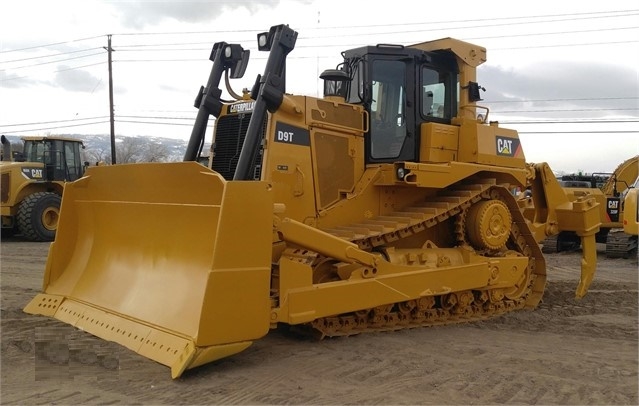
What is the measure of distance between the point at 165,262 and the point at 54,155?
1359 centimetres

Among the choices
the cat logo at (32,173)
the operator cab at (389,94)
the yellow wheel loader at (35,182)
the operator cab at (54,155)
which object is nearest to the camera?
the operator cab at (389,94)

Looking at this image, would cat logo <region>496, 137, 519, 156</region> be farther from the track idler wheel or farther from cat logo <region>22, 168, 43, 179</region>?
cat logo <region>22, 168, 43, 179</region>

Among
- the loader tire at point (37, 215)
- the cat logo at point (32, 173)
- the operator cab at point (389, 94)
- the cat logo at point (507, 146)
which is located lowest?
the loader tire at point (37, 215)

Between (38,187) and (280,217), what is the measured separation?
13763 millimetres

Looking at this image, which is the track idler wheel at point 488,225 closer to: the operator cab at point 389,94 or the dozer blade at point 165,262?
the operator cab at point 389,94

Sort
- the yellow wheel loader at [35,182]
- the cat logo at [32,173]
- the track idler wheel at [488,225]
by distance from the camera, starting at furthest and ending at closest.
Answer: the cat logo at [32,173], the yellow wheel loader at [35,182], the track idler wheel at [488,225]

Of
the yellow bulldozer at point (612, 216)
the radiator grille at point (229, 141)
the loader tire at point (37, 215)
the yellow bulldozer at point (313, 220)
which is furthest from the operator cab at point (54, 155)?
the yellow bulldozer at point (612, 216)

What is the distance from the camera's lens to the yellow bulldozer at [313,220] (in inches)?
189

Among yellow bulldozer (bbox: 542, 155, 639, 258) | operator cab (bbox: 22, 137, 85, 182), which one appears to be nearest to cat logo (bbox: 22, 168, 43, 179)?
operator cab (bbox: 22, 137, 85, 182)

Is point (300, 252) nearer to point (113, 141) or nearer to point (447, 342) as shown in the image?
point (447, 342)

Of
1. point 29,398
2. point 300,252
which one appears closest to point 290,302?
point 300,252

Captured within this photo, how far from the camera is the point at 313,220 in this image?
625cm

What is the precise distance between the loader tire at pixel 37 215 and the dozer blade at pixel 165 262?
32.6 ft

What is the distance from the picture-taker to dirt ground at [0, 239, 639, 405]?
14.2 feet
